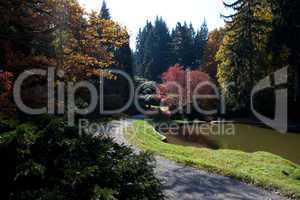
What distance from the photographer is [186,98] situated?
102 feet

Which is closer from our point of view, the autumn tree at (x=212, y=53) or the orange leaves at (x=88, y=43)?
the orange leaves at (x=88, y=43)

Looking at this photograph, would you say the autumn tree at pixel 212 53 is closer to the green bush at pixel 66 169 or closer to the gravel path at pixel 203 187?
the gravel path at pixel 203 187

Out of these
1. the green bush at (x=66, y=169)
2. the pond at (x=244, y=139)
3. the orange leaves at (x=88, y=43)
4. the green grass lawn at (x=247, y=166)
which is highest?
the orange leaves at (x=88, y=43)

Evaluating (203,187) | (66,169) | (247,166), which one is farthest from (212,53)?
(66,169)

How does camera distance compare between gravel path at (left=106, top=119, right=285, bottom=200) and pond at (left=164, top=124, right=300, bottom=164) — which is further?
pond at (left=164, top=124, right=300, bottom=164)

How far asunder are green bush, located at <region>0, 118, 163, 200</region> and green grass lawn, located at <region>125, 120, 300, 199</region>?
4.91m

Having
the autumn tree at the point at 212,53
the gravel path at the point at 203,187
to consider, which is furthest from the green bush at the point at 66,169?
the autumn tree at the point at 212,53

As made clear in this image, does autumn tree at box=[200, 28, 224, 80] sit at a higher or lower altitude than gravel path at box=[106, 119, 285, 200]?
higher

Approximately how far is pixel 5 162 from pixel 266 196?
5.63m

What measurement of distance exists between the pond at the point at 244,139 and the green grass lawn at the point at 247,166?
2.97m

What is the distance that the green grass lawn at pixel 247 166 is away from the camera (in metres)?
8.59

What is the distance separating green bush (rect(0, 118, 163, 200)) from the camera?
3678 millimetres

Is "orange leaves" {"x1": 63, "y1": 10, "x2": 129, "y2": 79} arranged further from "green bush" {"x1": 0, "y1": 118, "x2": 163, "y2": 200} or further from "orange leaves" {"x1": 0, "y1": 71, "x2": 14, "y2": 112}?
"green bush" {"x1": 0, "y1": 118, "x2": 163, "y2": 200}

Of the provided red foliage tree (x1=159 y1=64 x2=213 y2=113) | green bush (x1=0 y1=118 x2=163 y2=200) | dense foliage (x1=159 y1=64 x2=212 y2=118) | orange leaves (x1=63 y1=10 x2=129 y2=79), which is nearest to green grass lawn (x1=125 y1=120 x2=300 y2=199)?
orange leaves (x1=63 y1=10 x2=129 y2=79)
